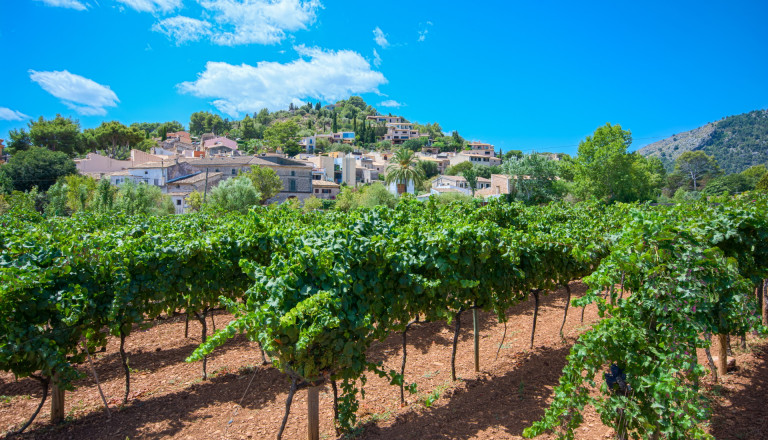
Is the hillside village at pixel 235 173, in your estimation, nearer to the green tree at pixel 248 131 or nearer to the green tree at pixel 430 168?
the green tree at pixel 430 168

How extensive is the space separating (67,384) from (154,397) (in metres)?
1.67

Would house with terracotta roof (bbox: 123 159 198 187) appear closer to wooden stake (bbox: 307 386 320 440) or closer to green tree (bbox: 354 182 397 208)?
green tree (bbox: 354 182 397 208)

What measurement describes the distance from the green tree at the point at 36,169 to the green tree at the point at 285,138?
39.1m

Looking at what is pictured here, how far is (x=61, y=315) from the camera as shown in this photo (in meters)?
5.73

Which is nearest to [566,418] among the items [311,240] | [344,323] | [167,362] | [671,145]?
[344,323]

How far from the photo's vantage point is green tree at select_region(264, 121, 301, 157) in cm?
8831

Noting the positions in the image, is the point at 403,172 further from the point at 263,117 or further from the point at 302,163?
the point at 263,117

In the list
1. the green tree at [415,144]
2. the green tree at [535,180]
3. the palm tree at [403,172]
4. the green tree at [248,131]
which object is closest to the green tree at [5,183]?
the palm tree at [403,172]

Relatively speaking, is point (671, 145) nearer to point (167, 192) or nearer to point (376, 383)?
point (167, 192)

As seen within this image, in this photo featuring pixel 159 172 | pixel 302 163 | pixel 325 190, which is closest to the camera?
pixel 159 172

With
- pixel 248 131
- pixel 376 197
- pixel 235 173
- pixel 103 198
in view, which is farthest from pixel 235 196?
pixel 248 131

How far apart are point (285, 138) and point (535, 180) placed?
6066 centimetres

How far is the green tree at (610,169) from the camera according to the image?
5231 cm

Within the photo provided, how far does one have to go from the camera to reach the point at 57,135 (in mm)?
66562
